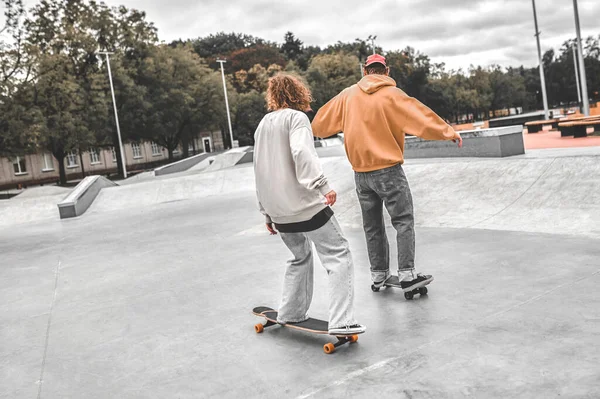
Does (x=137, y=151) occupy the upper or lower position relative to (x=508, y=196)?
upper

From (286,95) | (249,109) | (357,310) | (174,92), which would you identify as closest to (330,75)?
(249,109)

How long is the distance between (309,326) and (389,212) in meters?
1.32

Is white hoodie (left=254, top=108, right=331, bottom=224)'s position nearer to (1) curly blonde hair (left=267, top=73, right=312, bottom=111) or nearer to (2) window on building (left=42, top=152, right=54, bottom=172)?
(1) curly blonde hair (left=267, top=73, right=312, bottom=111)

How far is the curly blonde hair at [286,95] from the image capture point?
13.2 feet

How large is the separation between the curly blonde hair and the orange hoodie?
2.82 feet

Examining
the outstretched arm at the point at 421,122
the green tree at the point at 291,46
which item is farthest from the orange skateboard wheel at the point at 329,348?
the green tree at the point at 291,46

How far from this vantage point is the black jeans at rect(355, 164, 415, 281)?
480 centimetres

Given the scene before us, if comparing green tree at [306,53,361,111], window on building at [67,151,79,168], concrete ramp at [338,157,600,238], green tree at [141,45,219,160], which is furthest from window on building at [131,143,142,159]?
concrete ramp at [338,157,600,238]

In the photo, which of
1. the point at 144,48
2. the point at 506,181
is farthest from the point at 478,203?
the point at 144,48

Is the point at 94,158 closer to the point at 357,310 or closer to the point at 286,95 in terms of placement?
the point at 357,310

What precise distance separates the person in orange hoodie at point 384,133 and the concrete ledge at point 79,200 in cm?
1305

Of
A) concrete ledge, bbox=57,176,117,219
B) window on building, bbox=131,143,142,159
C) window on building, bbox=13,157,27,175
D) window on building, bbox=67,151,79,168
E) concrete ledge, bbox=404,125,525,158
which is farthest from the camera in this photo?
window on building, bbox=131,143,142,159

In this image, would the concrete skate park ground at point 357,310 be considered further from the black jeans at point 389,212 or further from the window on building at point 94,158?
the window on building at point 94,158

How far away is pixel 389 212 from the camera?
491 centimetres
